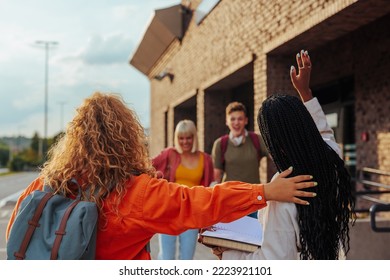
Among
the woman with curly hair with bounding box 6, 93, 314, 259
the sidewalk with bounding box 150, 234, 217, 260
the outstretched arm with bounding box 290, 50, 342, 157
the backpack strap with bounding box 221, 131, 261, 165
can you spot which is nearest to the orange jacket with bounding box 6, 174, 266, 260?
the woman with curly hair with bounding box 6, 93, 314, 259

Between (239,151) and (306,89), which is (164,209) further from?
(239,151)

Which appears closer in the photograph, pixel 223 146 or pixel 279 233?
pixel 279 233

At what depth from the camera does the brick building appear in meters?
6.98

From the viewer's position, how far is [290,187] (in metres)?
1.97

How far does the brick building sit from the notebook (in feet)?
13.2

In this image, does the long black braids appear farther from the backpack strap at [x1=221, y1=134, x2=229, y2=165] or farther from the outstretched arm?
the backpack strap at [x1=221, y1=134, x2=229, y2=165]

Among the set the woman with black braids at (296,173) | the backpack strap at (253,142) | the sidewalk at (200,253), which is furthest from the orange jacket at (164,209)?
the sidewalk at (200,253)

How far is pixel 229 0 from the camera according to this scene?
36.3 ft

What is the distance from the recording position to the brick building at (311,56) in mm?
6977

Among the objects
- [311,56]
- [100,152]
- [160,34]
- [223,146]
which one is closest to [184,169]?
[223,146]

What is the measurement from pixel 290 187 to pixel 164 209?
0.48m

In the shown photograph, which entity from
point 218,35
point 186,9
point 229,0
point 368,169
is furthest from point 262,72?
point 186,9

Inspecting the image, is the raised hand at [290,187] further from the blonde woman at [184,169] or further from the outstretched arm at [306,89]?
the blonde woman at [184,169]

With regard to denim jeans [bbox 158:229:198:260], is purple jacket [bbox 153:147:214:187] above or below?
above
